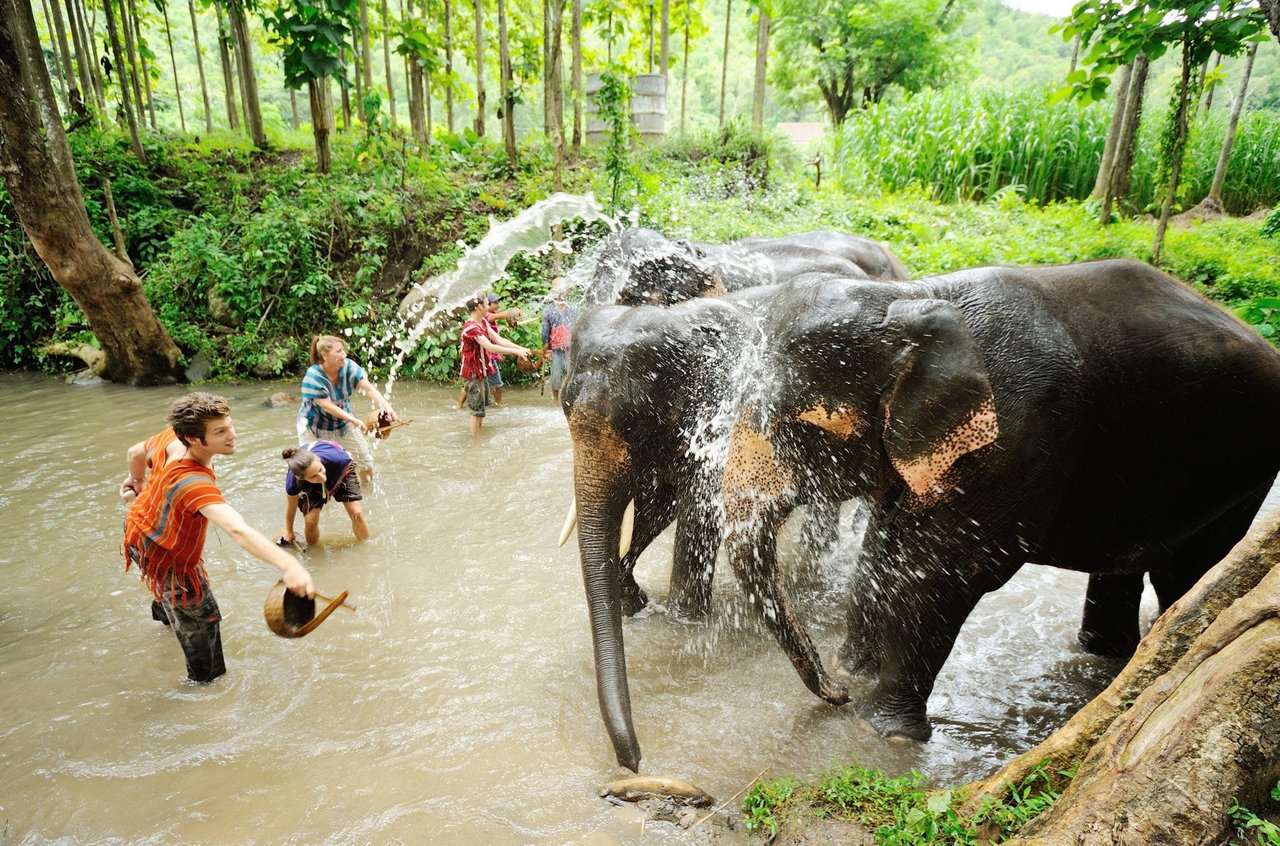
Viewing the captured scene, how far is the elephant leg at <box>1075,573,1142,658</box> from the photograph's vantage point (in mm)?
3830

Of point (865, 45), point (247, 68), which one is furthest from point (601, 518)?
point (865, 45)

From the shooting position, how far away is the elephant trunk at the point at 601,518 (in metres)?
3.10

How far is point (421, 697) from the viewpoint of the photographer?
354 centimetres

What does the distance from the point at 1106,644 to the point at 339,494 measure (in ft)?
15.6

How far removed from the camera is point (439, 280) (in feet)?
A: 37.5

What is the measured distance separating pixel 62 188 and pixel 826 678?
31.7 ft

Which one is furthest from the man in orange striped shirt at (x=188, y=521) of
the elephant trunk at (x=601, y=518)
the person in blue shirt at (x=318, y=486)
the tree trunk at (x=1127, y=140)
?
the tree trunk at (x=1127, y=140)

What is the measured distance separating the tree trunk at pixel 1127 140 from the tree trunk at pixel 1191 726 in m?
10.0

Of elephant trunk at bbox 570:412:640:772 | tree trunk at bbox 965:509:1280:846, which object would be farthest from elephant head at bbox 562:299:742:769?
tree trunk at bbox 965:509:1280:846

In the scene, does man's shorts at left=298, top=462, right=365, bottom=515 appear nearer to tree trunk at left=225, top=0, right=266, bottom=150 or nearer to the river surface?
the river surface

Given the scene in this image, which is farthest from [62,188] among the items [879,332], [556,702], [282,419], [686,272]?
[879,332]

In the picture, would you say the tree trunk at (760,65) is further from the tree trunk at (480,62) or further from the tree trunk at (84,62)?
the tree trunk at (84,62)

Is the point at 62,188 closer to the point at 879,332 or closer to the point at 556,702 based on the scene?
the point at 556,702

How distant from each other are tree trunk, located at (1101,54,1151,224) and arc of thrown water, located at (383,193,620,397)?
6911 millimetres
